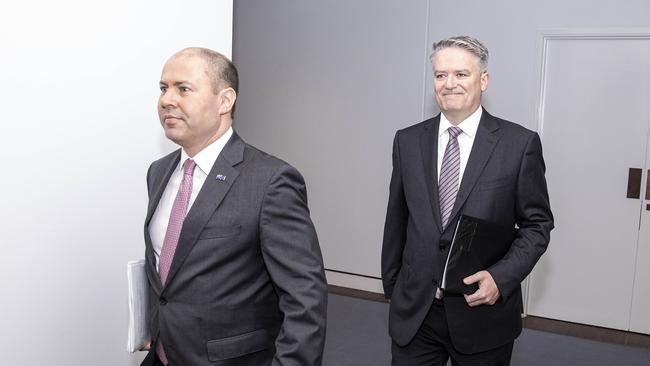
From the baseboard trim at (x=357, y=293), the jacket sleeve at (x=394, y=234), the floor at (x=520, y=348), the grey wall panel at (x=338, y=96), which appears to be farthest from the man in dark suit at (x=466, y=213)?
the baseboard trim at (x=357, y=293)

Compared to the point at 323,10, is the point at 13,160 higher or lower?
lower

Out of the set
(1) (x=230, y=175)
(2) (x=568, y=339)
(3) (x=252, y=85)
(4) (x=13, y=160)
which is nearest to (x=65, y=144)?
(4) (x=13, y=160)

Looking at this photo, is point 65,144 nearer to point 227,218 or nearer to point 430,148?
point 227,218

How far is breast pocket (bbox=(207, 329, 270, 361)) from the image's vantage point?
162cm

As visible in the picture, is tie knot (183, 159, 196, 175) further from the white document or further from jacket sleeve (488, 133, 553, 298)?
jacket sleeve (488, 133, 553, 298)

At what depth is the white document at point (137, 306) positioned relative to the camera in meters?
1.69

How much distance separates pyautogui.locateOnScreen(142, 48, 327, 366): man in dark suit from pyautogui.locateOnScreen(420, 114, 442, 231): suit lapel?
793mm

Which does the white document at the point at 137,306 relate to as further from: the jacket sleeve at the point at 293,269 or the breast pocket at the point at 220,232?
the jacket sleeve at the point at 293,269

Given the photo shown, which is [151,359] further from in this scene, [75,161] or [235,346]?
[75,161]

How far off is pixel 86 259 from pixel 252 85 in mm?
4393

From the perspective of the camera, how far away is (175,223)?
5.51 ft

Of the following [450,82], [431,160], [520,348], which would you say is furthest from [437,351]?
[520,348]

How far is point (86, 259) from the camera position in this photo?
6.88 feet

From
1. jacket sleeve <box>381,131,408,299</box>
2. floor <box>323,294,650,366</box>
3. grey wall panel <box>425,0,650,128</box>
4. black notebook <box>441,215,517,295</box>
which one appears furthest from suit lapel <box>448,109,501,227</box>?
grey wall panel <box>425,0,650,128</box>
